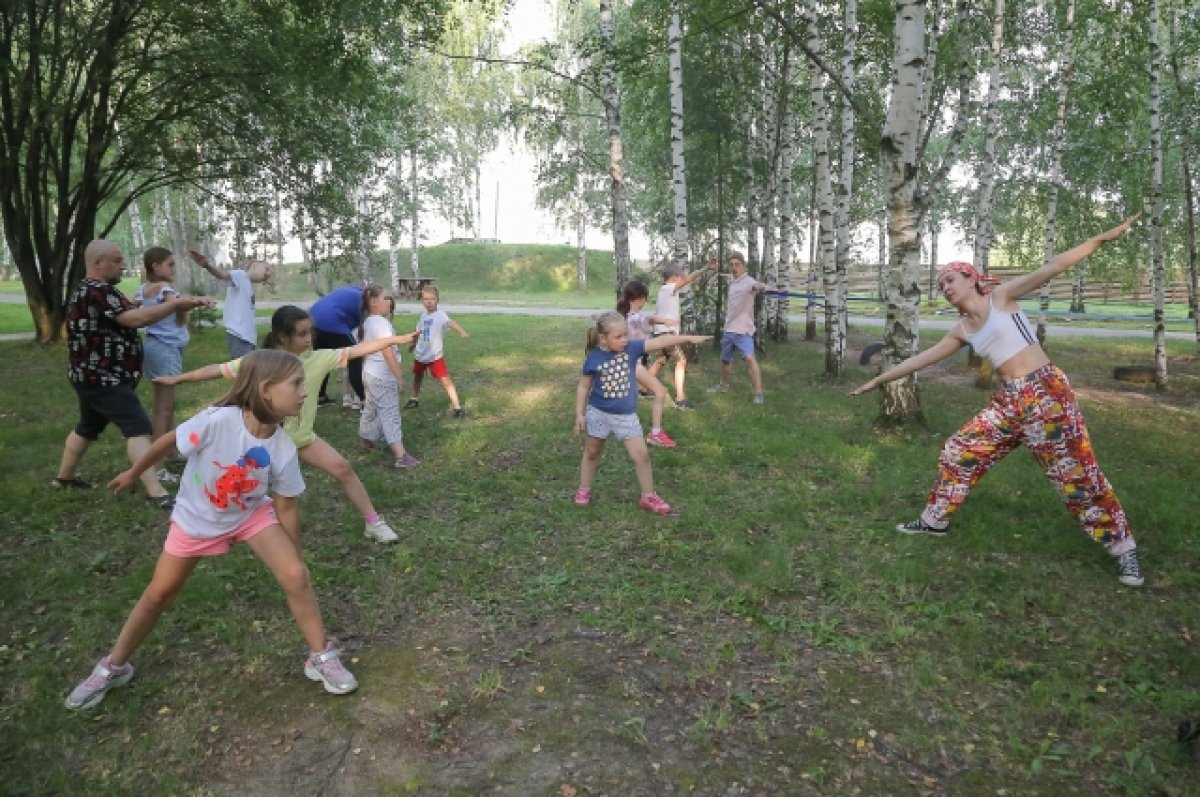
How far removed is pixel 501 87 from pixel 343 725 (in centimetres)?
3705

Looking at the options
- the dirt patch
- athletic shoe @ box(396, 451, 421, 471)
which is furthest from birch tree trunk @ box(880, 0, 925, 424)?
athletic shoe @ box(396, 451, 421, 471)

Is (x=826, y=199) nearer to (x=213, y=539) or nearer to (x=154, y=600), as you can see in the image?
(x=213, y=539)

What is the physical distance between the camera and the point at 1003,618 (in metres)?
4.31

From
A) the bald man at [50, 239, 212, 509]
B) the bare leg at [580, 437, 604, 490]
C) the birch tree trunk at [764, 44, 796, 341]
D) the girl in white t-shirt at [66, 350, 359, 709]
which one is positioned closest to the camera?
the girl in white t-shirt at [66, 350, 359, 709]

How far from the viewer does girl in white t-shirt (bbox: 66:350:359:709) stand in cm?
322

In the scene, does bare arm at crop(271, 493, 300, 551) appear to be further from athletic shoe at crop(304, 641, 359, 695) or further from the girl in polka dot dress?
the girl in polka dot dress

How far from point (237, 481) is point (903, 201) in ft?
23.9

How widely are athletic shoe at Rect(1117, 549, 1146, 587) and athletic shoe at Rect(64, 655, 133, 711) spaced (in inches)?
233

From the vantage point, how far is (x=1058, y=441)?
182 inches

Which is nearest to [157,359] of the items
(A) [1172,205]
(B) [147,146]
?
(B) [147,146]

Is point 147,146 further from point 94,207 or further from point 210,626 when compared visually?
point 210,626

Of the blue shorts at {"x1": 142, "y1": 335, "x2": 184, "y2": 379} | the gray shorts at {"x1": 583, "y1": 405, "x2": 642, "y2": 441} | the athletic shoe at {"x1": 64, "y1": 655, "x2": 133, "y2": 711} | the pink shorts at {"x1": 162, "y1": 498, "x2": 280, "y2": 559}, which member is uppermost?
the blue shorts at {"x1": 142, "y1": 335, "x2": 184, "y2": 379}

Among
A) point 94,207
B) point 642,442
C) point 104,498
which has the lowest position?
A: point 104,498

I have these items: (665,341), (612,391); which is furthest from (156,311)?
(665,341)
